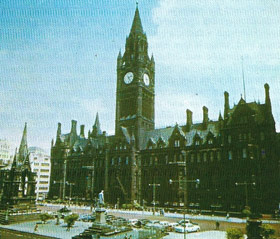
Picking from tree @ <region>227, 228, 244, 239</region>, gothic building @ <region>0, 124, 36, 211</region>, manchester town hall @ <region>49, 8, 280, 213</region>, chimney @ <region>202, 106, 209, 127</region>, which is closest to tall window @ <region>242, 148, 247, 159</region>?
manchester town hall @ <region>49, 8, 280, 213</region>

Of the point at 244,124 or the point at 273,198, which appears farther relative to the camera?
the point at 244,124

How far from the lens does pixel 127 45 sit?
270ft

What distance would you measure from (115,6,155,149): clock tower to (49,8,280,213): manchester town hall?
0.27m

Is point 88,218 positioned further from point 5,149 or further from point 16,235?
point 5,149

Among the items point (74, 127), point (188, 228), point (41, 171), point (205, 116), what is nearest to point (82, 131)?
point (74, 127)

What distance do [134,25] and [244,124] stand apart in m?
46.0

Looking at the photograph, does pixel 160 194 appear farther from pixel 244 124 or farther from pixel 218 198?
pixel 244 124

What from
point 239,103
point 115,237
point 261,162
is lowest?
point 115,237

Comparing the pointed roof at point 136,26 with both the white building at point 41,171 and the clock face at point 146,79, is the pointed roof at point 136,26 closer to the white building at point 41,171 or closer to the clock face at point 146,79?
the clock face at point 146,79

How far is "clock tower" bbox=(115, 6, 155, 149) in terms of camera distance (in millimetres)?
75812

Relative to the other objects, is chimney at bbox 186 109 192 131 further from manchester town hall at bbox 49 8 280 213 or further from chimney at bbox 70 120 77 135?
chimney at bbox 70 120 77 135

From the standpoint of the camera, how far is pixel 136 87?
251ft

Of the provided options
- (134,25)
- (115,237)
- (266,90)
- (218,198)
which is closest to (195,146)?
(218,198)

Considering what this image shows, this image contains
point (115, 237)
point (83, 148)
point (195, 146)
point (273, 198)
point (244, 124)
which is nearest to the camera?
point (115, 237)
